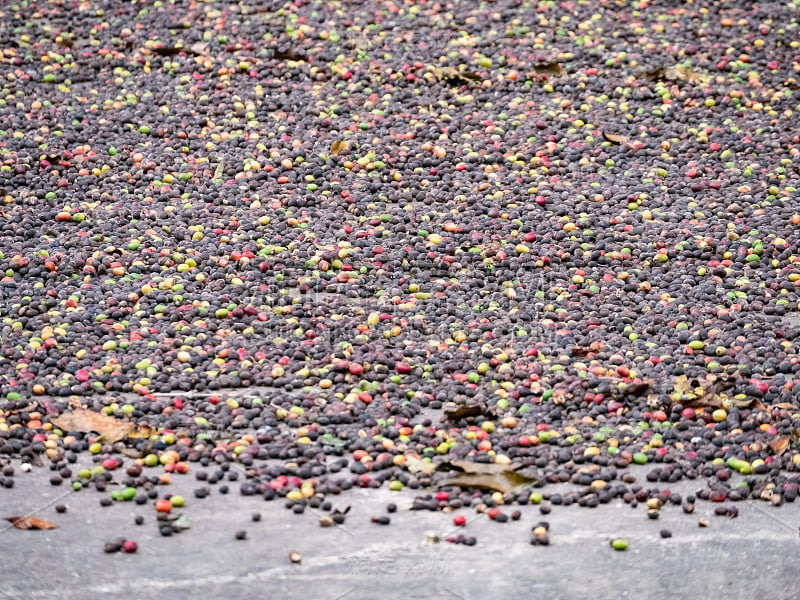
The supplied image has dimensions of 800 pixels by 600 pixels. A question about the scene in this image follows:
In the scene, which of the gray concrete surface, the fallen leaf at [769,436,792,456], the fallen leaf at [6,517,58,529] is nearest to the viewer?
the gray concrete surface

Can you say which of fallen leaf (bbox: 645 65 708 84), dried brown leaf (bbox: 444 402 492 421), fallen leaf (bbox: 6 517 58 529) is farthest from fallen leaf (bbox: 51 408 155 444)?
fallen leaf (bbox: 645 65 708 84)

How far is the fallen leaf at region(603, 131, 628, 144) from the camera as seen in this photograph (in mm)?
6094

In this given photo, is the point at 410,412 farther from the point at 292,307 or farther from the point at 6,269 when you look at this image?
the point at 6,269

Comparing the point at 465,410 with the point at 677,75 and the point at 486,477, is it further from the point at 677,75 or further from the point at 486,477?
the point at 677,75

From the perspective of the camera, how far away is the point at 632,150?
6.02 meters

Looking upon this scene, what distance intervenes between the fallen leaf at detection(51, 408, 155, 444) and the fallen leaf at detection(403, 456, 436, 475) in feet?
→ 3.05

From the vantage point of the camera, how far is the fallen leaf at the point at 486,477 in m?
3.81

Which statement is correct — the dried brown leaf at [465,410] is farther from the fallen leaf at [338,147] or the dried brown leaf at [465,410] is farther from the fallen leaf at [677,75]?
the fallen leaf at [677,75]

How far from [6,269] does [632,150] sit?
10.6ft

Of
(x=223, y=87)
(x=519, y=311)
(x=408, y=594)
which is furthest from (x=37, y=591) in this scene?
(x=223, y=87)

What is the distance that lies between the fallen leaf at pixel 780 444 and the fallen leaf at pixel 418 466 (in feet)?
3.99

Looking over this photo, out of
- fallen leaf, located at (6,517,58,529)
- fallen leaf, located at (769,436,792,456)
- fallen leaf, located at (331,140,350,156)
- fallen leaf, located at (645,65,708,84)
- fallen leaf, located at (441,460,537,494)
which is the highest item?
fallen leaf, located at (645,65,708,84)

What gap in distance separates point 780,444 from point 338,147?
287 cm

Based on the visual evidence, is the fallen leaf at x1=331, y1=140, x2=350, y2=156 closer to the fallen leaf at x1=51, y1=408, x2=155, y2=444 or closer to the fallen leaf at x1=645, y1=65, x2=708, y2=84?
the fallen leaf at x1=645, y1=65, x2=708, y2=84
